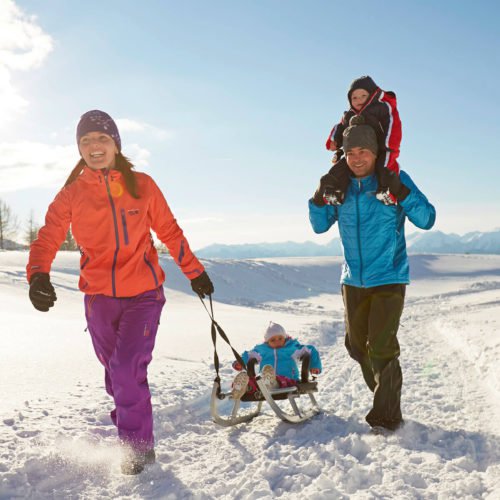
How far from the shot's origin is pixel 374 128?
14.0ft

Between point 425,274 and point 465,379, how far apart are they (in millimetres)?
41992

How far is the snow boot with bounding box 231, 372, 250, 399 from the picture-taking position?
14.7 feet

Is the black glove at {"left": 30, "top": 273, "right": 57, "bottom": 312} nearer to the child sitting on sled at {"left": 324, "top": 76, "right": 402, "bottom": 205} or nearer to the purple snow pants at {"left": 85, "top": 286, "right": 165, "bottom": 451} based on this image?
the purple snow pants at {"left": 85, "top": 286, "right": 165, "bottom": 451}

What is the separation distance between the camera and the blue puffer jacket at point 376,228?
400cm

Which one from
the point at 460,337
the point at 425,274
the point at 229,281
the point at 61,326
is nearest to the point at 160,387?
the point at 61,326

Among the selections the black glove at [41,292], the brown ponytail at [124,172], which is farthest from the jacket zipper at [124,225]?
the black glove at [41,292]

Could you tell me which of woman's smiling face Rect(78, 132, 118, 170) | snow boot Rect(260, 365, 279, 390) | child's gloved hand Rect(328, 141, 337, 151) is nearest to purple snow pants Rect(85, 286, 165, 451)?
woman's smiling face Rect(78, 132, 118, 170)

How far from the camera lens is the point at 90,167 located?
12.0 feet

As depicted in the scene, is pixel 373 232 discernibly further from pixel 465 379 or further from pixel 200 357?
pixel 200 357

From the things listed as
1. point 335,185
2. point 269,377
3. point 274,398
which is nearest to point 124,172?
point 335,185

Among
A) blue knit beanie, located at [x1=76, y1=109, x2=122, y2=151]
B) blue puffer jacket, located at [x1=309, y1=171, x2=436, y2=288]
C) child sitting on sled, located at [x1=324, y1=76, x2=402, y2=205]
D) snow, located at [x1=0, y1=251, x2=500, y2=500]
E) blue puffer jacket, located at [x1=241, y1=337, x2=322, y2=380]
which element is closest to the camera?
snow, located at [x1=0, y1=251, x2=500, y2=500]

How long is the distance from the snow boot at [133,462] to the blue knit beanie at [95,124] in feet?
7.40

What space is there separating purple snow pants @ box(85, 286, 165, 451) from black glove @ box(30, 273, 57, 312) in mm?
318

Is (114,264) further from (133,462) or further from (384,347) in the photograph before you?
(384,347)
